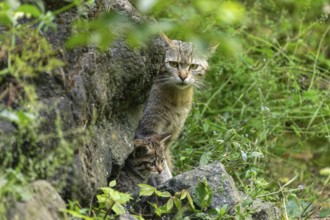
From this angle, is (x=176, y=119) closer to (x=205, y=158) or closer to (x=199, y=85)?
(x=199, y=85)

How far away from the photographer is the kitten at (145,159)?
19.2 ft

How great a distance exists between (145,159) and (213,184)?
4.31 ft

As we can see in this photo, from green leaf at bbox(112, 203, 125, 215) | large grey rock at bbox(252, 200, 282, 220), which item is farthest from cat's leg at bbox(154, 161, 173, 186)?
green leaf at bbox(112, 203, 125, 215)

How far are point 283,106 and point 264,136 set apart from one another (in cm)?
74

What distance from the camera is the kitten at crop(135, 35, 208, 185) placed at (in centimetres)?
643

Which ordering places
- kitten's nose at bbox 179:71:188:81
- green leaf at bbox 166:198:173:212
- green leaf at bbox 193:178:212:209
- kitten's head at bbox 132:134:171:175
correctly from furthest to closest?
kitten's nose at bbox 179:71:188:81, kitten's head at bbox 132:134:171:175, green leaf at bbox 193:178:212:209, green leaf at bbox 166:198:173:212

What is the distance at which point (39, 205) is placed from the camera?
3.67 metres

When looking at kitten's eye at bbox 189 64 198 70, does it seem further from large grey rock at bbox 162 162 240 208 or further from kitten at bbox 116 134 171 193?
large grey rock at bbox 162 162 240 208

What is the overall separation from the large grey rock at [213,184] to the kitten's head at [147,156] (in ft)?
3.85

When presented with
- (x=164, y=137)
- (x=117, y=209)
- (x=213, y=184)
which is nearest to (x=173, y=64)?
(x=164, y=137)

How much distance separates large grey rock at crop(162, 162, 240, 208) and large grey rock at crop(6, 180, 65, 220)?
1090 mm

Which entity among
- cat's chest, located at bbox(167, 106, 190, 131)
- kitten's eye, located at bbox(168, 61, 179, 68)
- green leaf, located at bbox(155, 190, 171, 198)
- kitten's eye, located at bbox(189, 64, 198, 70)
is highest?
green leaf, located at bbox(155, 190, 171, 198)

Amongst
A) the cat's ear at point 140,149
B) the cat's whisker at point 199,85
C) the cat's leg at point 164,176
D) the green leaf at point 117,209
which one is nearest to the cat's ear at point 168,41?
the cat's whisker at point 199,85

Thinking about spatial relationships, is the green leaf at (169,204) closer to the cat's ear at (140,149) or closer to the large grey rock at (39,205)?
the large grey rock at (39,205)
